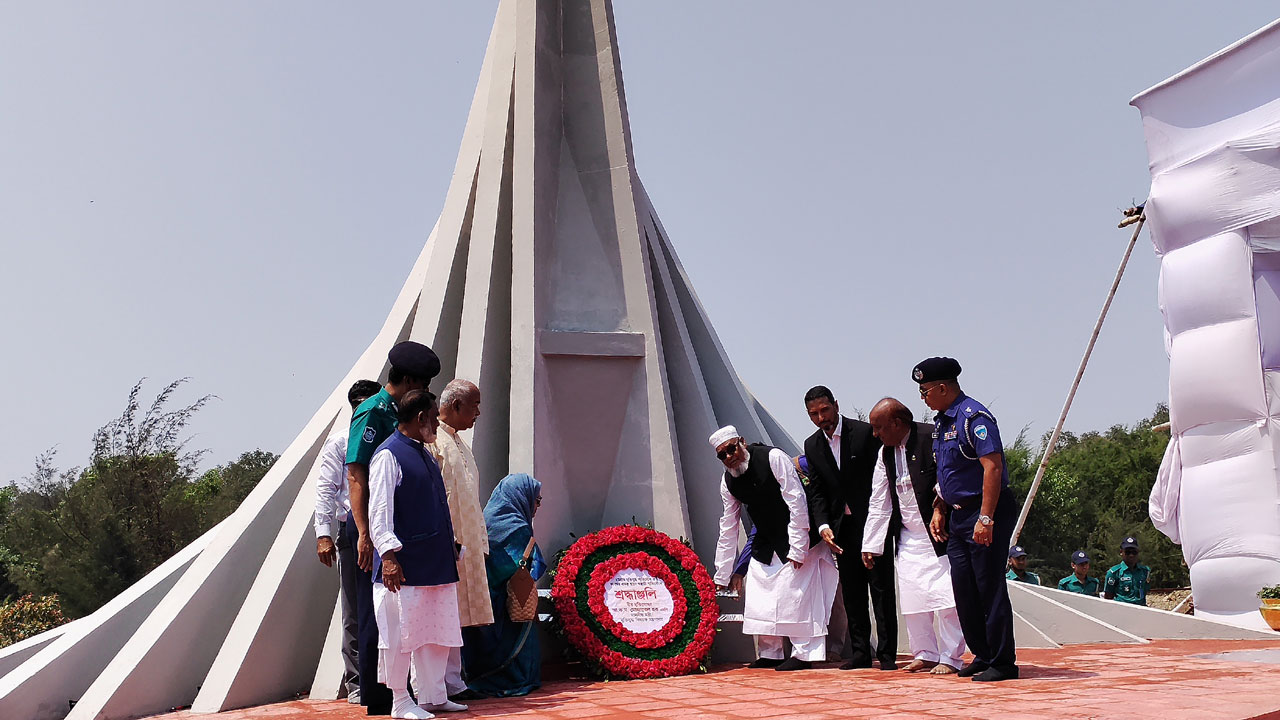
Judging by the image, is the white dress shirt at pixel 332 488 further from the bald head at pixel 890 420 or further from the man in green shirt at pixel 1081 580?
the man in green shirt at pixel 1081 580

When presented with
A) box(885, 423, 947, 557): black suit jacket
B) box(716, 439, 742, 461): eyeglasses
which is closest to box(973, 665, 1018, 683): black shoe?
box(885, 423, 947, 557): black suit jacket

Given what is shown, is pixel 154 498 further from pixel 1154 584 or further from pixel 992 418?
pixel 1154 584

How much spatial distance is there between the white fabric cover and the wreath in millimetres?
7756

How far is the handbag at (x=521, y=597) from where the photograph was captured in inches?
253

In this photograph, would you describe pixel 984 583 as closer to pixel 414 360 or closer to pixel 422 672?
pixel 422 672

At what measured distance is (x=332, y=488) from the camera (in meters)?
6.06

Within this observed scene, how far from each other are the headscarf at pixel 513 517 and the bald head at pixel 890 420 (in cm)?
219

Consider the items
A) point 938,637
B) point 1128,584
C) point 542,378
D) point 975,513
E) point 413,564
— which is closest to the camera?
point 413,564

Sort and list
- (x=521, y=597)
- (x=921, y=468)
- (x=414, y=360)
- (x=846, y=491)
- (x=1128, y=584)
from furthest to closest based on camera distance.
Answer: (x=1128, y=584) → (x=846, y=491) → (x=921, y=468) → (x=521, y=597) → (x=414, y=360)

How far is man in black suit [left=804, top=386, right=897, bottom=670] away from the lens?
727cm

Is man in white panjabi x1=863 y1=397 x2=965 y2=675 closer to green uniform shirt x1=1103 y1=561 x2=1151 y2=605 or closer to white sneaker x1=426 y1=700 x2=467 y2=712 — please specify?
white sneaker x1=426 y1=700 x2=467 y2=712

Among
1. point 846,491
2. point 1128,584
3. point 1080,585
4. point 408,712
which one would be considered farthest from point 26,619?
point 1128,584

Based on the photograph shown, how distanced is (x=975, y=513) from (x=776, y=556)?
5.34ft

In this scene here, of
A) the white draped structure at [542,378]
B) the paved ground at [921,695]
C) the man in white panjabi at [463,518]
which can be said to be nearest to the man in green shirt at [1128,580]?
the white draped structure at [542,378]
